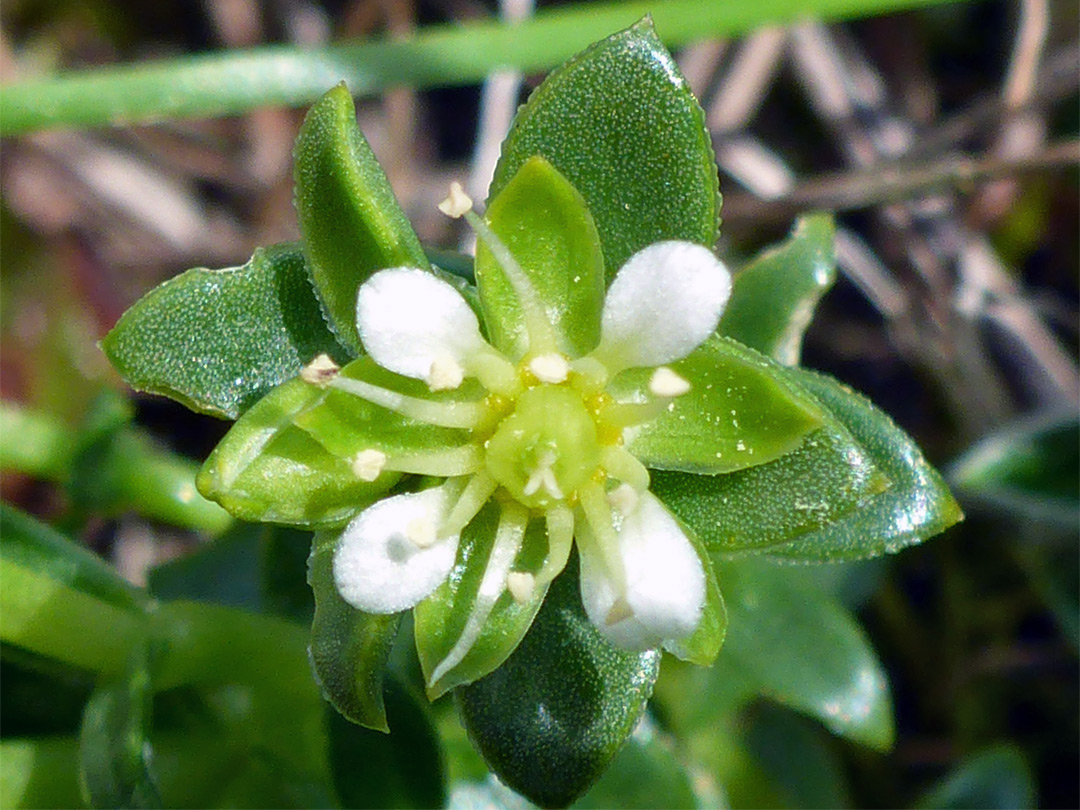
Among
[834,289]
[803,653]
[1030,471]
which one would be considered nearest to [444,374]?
[803,653]

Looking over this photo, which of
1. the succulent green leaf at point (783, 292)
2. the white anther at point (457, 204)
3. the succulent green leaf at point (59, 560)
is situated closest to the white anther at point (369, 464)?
the white anther at point (457, 204)

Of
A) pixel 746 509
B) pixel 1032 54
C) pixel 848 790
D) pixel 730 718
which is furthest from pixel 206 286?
pixel 1032 54

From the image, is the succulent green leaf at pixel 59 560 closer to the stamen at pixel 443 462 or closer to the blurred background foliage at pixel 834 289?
the blurred background foliage at pixel 834 289

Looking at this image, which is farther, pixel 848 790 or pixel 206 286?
pixel 848 790

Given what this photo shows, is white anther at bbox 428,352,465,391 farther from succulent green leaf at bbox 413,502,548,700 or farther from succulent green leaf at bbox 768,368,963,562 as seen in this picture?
succulent green leaf at bbox 768,368,963,562

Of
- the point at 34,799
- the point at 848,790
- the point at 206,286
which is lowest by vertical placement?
the point at 848,790

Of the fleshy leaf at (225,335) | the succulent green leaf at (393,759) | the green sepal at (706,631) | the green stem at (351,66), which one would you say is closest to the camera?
the green sepal at (706,631)

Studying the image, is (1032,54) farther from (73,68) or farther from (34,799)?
(34,799)
